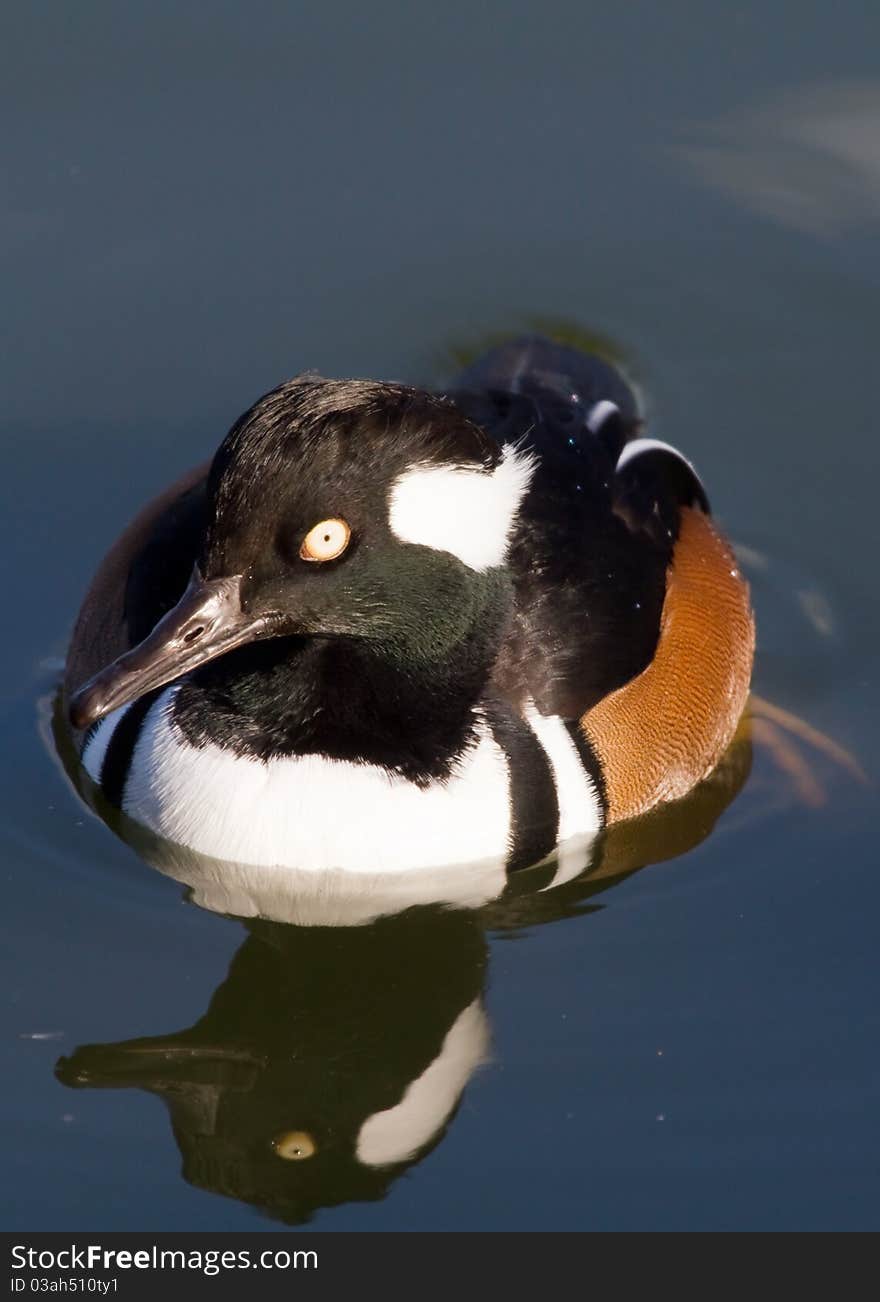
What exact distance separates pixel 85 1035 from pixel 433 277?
4677mm

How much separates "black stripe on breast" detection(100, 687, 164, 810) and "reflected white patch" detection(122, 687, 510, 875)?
0.17 feet

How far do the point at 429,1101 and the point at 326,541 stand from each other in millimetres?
1848

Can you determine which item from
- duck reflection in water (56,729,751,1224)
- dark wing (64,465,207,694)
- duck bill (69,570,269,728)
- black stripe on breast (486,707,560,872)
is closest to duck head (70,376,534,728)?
duck bill (69,570,269,728)

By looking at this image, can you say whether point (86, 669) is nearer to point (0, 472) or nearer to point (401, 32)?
point (0, 472)

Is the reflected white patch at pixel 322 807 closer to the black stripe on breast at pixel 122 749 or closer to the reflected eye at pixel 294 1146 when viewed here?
the black stripe on breast at pixel 122 749

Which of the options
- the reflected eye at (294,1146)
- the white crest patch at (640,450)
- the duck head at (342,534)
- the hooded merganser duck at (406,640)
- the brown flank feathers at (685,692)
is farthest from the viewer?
the white crest patch at (640,450)

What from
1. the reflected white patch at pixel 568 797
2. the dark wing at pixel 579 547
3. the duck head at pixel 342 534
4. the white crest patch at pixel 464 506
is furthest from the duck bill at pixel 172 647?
the reflected white patch at pixel 568 797

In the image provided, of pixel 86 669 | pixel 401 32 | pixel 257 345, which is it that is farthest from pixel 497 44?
pixel 86 669

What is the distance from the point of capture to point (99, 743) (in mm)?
7840

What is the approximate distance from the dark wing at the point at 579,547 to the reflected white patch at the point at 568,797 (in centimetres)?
7

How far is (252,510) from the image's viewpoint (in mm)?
6488

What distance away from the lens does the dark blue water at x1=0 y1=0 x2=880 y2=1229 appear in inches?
271

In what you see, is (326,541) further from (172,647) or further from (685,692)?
(685,692)

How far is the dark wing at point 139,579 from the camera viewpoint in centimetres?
733
